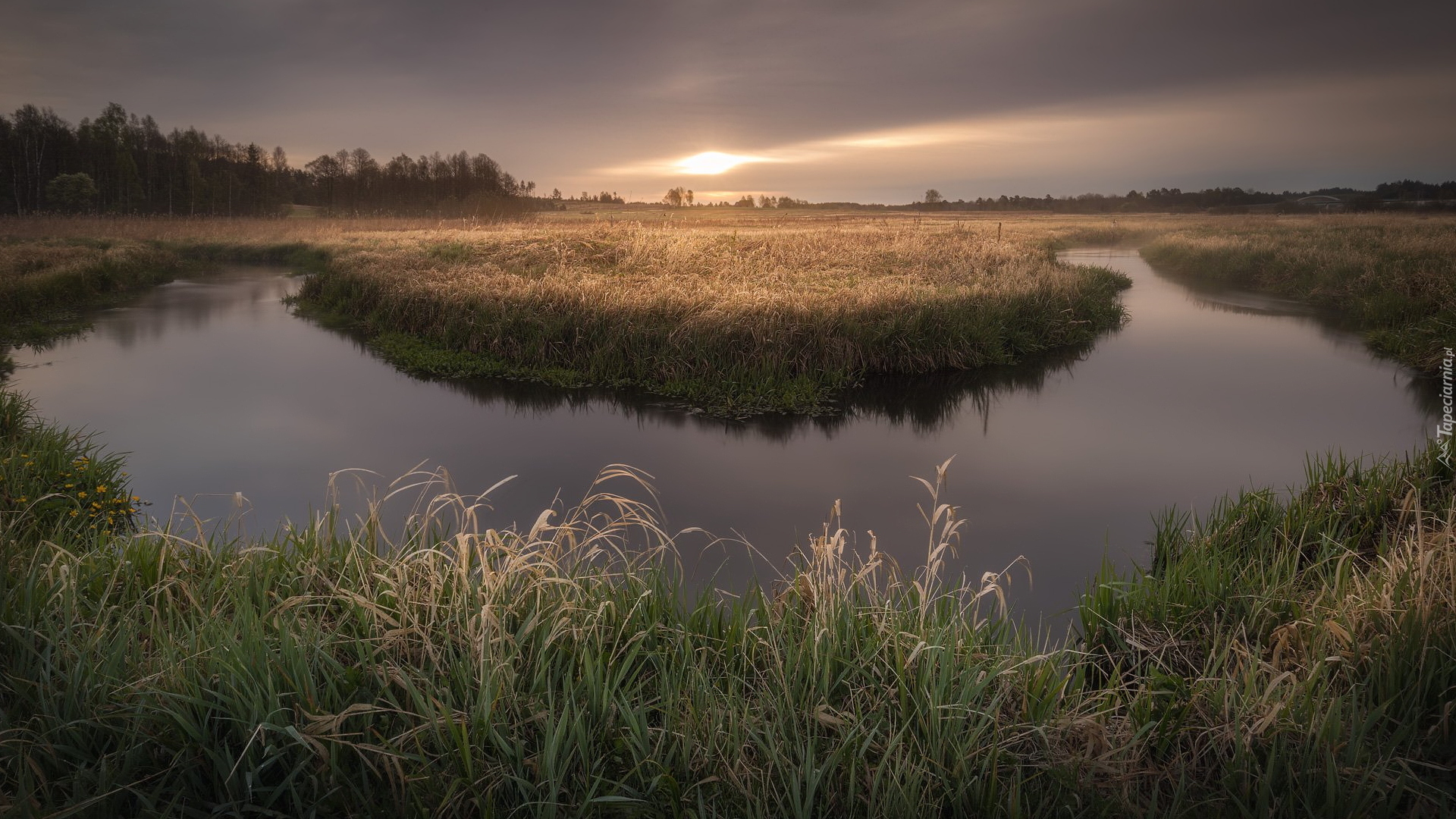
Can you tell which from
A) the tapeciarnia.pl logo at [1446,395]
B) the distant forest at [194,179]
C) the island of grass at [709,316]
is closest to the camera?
the tapeciarnia.pl logo at [1446,395]

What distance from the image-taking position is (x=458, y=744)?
115 inches

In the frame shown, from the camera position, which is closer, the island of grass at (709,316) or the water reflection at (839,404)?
the water reflection at (839,404)

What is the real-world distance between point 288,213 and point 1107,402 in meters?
82.7

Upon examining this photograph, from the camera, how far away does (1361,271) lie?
78.0 feet

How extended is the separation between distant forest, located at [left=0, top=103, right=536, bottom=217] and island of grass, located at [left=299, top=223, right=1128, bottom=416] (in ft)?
178

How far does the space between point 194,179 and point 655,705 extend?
84787mm

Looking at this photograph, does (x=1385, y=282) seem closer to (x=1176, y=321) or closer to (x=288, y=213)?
(x=1176, y=321)

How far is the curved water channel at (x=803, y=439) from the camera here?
26.1 feet

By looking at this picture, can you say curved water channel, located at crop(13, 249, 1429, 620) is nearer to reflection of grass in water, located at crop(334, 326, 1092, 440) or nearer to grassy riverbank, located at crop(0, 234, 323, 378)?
reflection of grass in water, located at crop(334, 326, 1092, 440)

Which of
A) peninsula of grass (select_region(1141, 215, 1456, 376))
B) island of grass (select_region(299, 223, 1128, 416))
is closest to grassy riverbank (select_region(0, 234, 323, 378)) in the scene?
island of grass (select_region(299, 223, 1128, 416))

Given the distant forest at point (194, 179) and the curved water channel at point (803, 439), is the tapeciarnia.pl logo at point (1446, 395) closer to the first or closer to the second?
the curved water channel at point (803, 439)

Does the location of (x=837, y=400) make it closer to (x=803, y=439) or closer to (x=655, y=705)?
(x=803, y=439)

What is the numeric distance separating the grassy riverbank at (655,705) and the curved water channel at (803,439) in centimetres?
185

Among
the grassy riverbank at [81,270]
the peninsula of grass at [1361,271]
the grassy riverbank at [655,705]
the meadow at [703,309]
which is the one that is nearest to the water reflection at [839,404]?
the meadow at [703,309]
